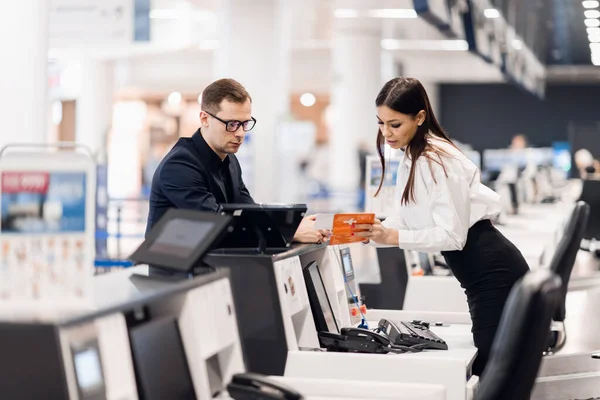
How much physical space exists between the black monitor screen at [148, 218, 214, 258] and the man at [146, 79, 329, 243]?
0.59 m

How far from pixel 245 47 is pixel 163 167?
8.72 m

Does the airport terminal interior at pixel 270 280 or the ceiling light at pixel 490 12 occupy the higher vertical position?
the ceiling light at pixel 490 12

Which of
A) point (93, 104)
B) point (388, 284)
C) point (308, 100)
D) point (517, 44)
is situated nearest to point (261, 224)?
point (388, 284)

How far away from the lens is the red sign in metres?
2.30

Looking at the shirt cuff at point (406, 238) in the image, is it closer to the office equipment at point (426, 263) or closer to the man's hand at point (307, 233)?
the man's hand at point (307, 233)

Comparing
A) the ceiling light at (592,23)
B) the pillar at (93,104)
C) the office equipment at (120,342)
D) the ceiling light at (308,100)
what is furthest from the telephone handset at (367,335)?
the ceiling light at (308,100)

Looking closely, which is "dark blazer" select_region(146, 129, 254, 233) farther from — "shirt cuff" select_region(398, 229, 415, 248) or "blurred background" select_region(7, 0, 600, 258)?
"blurred background" select_region(7, 0, 600, 258)

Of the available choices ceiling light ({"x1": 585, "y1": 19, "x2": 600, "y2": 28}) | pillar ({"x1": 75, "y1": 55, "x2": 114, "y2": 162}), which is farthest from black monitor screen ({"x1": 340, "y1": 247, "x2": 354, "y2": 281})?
pillar ({"x1": 75, "y1": 55, "x2": 114, "y2": 162})

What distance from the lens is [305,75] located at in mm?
27766

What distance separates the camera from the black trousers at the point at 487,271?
11.8 feet

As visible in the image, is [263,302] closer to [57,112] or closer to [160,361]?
[160,361]

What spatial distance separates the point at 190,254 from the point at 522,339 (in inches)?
36.1

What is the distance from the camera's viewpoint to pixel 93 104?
72.5 feet

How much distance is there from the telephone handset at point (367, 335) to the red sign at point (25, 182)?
1647 millimetres
